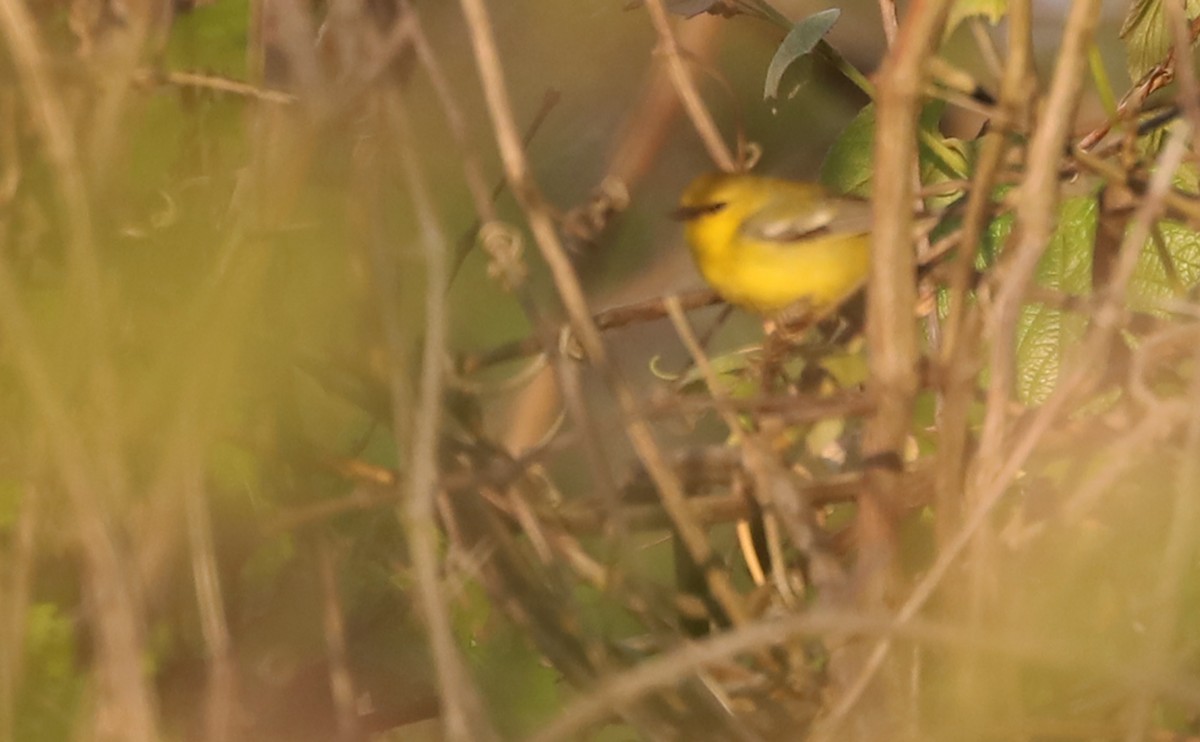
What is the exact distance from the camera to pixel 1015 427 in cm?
120

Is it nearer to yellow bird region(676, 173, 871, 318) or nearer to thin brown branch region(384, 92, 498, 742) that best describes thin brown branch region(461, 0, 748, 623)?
thin brown branch region(384, 92, 498, 742)

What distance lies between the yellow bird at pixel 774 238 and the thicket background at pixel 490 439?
789 millimetres

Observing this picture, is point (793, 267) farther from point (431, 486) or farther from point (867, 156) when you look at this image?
point (431, 486)

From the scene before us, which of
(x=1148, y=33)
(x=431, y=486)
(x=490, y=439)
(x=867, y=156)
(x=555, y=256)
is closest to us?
(x=431, y=486)

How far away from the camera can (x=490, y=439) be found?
1.31 meters

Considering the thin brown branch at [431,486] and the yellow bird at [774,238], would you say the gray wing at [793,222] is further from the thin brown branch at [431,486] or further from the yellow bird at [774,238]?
the thin brown branch at [431,486]

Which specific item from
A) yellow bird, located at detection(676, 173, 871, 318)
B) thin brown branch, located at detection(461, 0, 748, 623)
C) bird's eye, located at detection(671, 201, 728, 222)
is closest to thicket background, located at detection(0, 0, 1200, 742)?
thin brown branch, located at detection(461, 0, 748, 623)

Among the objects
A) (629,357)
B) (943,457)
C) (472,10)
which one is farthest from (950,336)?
(629,357)

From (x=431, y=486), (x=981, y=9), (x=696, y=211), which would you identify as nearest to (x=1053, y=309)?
(x=981, y=9)

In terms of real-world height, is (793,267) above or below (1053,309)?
below

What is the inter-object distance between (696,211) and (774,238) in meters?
0.17

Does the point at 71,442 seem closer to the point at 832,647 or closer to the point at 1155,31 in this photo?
the point at 832,647

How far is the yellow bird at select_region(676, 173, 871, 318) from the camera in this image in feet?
7.50

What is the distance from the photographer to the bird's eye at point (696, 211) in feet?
7.90
